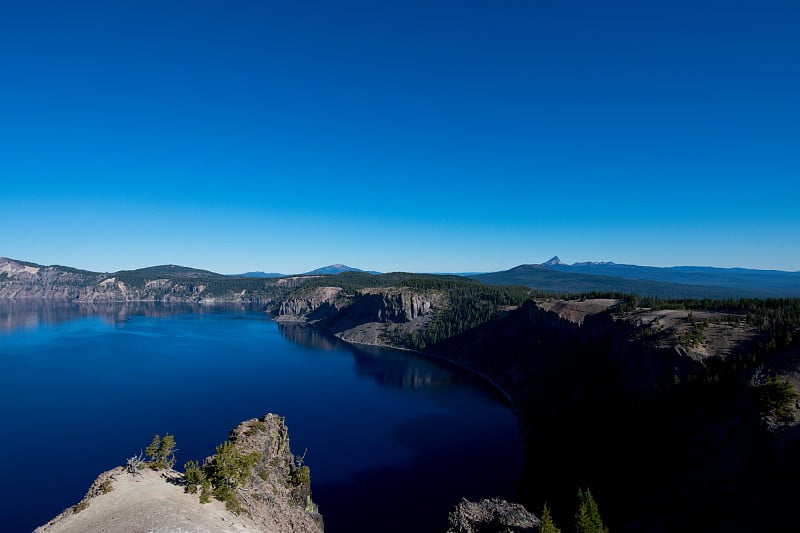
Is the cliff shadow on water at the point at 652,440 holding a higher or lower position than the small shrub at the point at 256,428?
lower

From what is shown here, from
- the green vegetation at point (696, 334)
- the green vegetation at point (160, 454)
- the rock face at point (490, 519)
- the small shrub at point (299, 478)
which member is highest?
the green vegetation at point (696, 334)

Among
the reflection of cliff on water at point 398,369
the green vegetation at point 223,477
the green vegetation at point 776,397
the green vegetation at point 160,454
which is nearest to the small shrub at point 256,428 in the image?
the green vegetation at point 160,454

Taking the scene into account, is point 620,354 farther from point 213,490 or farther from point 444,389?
point 213,490

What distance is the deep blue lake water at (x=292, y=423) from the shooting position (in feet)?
199

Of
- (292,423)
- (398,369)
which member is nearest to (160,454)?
(292,423)

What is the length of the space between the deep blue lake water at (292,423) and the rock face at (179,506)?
20.6 m

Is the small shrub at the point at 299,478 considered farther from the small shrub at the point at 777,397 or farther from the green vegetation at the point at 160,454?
the small shrub at the point at 777,397

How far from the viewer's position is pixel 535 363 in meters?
120

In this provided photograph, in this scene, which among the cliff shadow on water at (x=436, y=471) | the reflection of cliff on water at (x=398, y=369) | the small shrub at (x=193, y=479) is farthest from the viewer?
the reflection of cliff on water at (x=398, y=369)

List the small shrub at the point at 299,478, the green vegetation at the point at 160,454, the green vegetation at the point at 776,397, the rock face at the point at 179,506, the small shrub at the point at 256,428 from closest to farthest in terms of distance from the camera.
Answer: the rock face at the point at 179,506, the green vegetation at the point at 160,454, the green vegetation at the point at 776,397, the small shrub at the point at 256,428, the small shrub at the point at 299,478

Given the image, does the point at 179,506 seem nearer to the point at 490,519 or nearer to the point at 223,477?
the point at 223,477

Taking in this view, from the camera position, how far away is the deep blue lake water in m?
60.7

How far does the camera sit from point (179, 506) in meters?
28.1

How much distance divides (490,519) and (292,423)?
60334 millimetres
